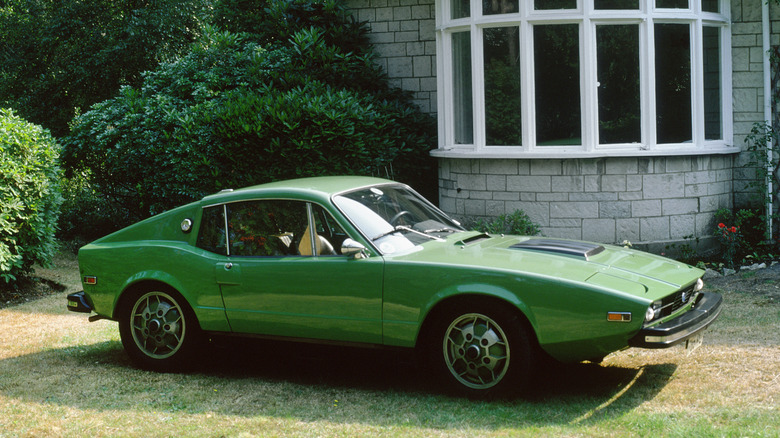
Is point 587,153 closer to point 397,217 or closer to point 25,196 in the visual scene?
point 397,217

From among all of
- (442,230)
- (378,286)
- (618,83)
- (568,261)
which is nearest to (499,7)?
(618,83)

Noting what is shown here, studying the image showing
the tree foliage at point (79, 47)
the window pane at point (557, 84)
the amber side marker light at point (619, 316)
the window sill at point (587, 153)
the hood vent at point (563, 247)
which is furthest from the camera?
the tree foliage at point (79, 47)

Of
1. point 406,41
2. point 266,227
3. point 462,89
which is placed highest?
point 406,41

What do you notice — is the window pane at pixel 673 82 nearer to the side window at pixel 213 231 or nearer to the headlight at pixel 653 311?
the headlight at pixel 653 311

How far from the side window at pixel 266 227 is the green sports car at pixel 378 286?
0.03 ft

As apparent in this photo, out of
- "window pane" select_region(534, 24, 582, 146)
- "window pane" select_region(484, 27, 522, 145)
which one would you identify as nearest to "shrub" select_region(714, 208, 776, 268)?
"window pane" select_region(534, 24, 582, 146)

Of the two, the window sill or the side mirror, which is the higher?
the window sill

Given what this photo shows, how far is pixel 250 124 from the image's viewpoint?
33.1 ft

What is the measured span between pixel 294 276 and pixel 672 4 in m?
6.83

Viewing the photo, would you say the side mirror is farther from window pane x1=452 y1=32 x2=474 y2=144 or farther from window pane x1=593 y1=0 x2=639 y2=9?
window pane x1=593 y1=0 x2=639 y2=9

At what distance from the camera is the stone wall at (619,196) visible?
9922mm

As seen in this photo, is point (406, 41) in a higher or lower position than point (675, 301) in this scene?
higher

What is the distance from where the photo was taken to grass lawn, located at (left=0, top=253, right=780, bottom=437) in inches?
186

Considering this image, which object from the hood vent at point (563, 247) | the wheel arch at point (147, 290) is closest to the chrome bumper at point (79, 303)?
the wheel arch at point (147, 290)
